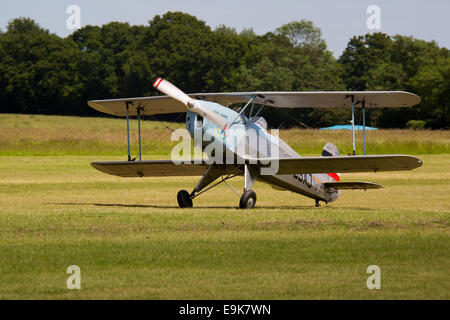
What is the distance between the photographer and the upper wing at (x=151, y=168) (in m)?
16.7

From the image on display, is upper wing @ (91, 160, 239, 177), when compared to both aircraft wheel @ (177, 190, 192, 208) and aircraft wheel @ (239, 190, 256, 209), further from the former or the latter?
aircraft wheel @ (239, 190, 256, 209)

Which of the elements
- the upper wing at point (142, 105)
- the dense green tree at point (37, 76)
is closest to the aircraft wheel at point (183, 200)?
the upper wing at point (142, 105)

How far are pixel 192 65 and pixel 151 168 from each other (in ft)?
264

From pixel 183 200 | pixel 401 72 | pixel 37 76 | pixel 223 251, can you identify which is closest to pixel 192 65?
pixel 37 76

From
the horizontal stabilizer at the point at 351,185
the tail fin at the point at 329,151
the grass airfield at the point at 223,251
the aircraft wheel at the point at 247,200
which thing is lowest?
the grass airfield at the point at 223,251

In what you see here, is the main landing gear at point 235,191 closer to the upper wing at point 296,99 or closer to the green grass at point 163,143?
the upper wing at point 296,99

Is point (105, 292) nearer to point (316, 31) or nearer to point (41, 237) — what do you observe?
point (41, 237)

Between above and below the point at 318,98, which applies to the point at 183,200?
below

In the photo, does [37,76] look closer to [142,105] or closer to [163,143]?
[163,143]

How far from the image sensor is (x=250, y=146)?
50.4 feet

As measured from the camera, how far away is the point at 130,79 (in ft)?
326

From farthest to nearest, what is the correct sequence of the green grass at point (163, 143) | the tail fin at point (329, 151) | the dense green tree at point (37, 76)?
the dense green tree at point (37, 76) < the green grass at point (163, 143) < the tail fin at point (329, 151)

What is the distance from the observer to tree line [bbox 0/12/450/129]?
8581 cm

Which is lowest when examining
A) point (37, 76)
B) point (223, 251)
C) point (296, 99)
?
point (223, 251)
